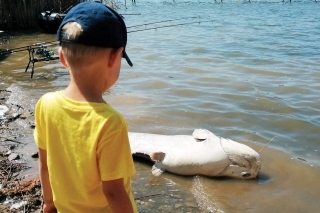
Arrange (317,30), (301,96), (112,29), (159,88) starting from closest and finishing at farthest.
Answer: (112,29) < (301,96) < (159,88) < (317,30)

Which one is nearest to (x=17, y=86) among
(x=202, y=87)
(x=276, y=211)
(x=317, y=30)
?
(x=202, y=87)

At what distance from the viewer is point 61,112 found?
5.33ft

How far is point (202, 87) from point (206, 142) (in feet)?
12.1

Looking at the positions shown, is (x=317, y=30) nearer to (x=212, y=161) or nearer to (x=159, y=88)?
(x=159, y=88)

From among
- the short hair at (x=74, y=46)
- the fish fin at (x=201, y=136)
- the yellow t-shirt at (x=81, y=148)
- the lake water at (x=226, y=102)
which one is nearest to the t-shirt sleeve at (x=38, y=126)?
the yellow t-shirt at (x=81, y=148)

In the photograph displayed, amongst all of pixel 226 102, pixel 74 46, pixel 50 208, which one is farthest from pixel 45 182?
pixel 226 102

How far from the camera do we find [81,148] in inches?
63.1

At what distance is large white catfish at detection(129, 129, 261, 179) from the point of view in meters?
4.40

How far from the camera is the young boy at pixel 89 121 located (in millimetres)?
1537

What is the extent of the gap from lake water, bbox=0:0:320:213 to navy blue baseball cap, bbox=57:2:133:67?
2515 millimetres

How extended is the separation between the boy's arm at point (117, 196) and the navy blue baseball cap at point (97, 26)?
0.53 metres

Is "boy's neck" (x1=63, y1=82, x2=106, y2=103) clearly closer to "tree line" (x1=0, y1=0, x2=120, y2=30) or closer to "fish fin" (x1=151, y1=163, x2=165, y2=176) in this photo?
"fish fin" (x1=151, y1=163, x2=165, y2=176)

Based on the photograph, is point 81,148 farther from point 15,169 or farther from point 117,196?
point 15,169

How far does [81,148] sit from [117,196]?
237 mm
